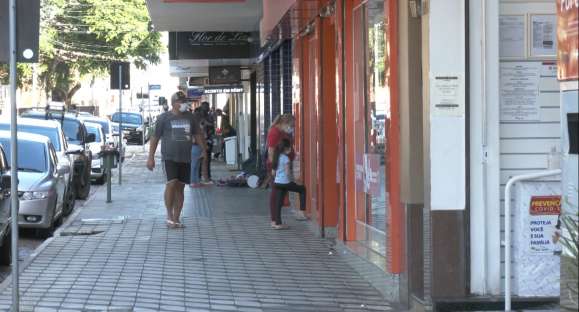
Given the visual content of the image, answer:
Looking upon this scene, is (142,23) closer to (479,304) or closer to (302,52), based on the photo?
(302,52)

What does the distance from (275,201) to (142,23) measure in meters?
31.7

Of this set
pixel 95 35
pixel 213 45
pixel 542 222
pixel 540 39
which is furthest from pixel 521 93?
pixel 95 35

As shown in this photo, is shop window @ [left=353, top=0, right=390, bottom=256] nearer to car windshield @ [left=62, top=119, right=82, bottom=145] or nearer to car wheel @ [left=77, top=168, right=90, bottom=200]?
car wheel @ [left=77, top=168, right=90, bottom=200]

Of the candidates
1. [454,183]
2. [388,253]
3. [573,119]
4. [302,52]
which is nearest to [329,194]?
[302,52]

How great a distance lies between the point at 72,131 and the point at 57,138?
17.6 ft

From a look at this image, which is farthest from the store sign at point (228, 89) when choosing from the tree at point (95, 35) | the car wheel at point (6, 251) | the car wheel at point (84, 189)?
the car wheel at point (6, 251)

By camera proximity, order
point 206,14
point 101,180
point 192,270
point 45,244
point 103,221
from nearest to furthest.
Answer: point 192,270 → point 45,244 → point 103,221 → point 206,14 → point 101,180

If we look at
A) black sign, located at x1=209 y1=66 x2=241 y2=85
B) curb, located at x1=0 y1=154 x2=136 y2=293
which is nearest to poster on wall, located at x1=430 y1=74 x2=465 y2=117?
curb, located at x1=0 y1=154 x2=136 y2=293

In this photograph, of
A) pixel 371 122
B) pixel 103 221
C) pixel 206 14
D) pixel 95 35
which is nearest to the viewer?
pixel 371 122

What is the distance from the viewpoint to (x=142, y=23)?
43.2 m

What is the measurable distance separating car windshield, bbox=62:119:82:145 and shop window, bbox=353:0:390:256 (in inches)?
523

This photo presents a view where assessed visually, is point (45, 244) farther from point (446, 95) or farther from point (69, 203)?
point (446, 95)

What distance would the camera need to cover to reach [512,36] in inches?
279

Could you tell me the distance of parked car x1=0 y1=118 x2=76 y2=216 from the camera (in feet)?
52.0
